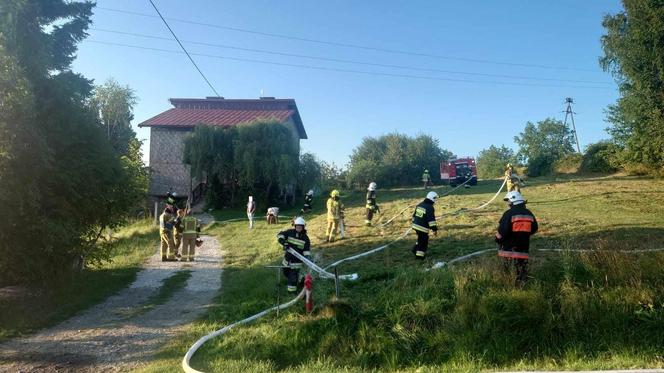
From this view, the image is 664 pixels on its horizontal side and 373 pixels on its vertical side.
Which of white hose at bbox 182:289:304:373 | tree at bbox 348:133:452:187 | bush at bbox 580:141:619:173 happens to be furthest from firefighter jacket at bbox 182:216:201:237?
tree at bbox 348:133:452:187

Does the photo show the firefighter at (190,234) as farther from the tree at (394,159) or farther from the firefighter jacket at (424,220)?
the tree at (394,159)

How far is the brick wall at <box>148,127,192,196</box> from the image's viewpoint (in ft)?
121

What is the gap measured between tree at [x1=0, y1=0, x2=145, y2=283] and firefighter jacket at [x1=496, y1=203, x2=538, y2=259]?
876 centimetres

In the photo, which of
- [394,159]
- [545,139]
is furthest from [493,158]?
[394,159]

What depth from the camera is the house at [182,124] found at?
3700 cm

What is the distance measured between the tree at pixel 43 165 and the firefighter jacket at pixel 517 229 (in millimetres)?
8756

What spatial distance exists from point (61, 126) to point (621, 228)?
550 inches

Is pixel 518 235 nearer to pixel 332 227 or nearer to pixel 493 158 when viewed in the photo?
pixel 332 227

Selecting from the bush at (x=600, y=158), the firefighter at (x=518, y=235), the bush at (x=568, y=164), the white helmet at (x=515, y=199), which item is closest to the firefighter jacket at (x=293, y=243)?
the firefighter at (x=518, y=235)

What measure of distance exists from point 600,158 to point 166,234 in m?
34.6

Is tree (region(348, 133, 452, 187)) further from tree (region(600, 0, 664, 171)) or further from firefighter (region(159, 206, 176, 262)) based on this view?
firefighter (region(159, 206, 176, 262))

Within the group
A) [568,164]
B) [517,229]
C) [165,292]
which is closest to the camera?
[517,229]

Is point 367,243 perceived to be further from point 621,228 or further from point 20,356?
point 20,356

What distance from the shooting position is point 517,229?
7.61 meters
